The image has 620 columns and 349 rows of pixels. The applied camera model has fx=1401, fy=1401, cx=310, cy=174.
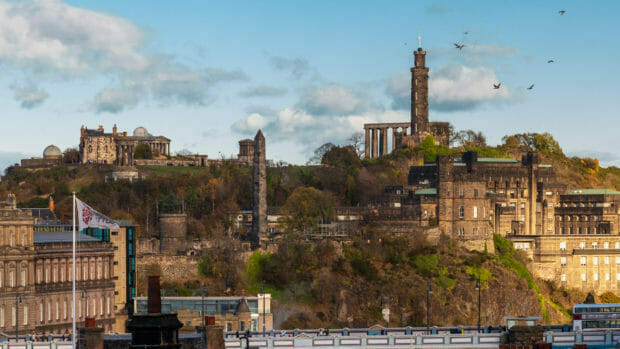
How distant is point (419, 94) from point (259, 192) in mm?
39484

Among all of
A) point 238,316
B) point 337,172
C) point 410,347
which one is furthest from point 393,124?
point 410,347

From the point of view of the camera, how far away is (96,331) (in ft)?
188

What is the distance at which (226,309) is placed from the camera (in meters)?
116

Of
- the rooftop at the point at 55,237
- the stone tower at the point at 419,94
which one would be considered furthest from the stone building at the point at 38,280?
the stone tower at the point at 419,94

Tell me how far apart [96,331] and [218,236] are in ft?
300

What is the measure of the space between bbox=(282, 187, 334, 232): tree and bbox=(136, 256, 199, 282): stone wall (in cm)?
1367

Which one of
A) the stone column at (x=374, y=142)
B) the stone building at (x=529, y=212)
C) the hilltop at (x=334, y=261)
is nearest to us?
the hilltop at (x=334, y=261)

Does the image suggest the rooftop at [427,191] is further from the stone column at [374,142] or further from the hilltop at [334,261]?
the stone column at [374,142]

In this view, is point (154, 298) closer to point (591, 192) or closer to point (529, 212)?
point (529, 212)

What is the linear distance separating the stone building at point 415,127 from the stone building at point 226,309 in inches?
2625

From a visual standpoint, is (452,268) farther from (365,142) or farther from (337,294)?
(365,142)

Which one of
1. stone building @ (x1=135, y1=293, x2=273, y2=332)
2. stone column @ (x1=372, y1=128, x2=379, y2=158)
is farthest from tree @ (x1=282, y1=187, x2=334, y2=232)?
stone column @ (x1=372, y1=128, x2=379, y2=158)

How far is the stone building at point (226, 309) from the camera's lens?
109m

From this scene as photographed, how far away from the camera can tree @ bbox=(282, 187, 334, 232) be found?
502 ft
